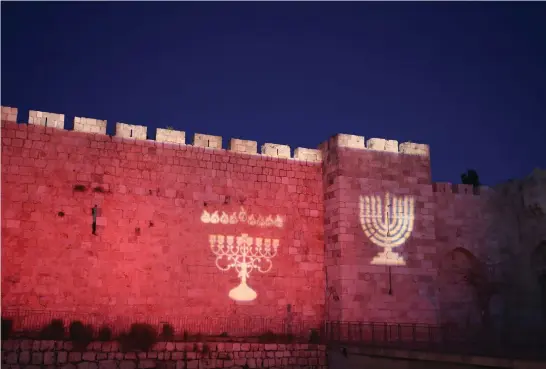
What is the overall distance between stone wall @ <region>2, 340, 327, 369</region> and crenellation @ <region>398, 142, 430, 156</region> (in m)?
5.10

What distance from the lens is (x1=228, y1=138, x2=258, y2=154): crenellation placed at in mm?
13648

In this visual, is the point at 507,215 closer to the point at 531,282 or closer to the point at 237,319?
the point at 531,282

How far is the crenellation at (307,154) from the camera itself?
563 inches

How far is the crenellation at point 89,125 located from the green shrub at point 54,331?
3.81 meters

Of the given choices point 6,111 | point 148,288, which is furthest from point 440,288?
point 6,111

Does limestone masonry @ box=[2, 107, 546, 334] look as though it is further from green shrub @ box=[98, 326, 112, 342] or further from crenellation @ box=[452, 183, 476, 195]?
green shrub @ box=[98, 326, 112, 342]

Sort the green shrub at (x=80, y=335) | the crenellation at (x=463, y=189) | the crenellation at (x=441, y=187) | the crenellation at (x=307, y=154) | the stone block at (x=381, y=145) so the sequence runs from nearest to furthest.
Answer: the green shrub at (x=80, y=335), the stone block at (x=381, y=145), the crenellation at (x=307, y=154), the crenellation at (x=441, y=187), the crenellation at (x=463, y=189)

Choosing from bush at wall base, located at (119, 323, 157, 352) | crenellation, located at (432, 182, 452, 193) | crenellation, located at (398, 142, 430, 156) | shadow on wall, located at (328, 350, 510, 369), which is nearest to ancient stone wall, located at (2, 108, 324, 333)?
bush at wall base, located at (119, 323, 157, 352)

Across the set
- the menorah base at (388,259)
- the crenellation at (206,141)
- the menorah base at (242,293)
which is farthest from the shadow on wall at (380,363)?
the crenellation at (206,141)

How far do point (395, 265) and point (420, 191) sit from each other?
1944mm

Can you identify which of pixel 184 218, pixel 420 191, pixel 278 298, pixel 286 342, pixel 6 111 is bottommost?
pixel 286 342

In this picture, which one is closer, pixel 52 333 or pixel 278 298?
pixel 52 333

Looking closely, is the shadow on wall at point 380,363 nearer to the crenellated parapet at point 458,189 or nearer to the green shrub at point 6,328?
the crenellated parapet at point 458,189

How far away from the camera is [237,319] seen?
1279 cm
